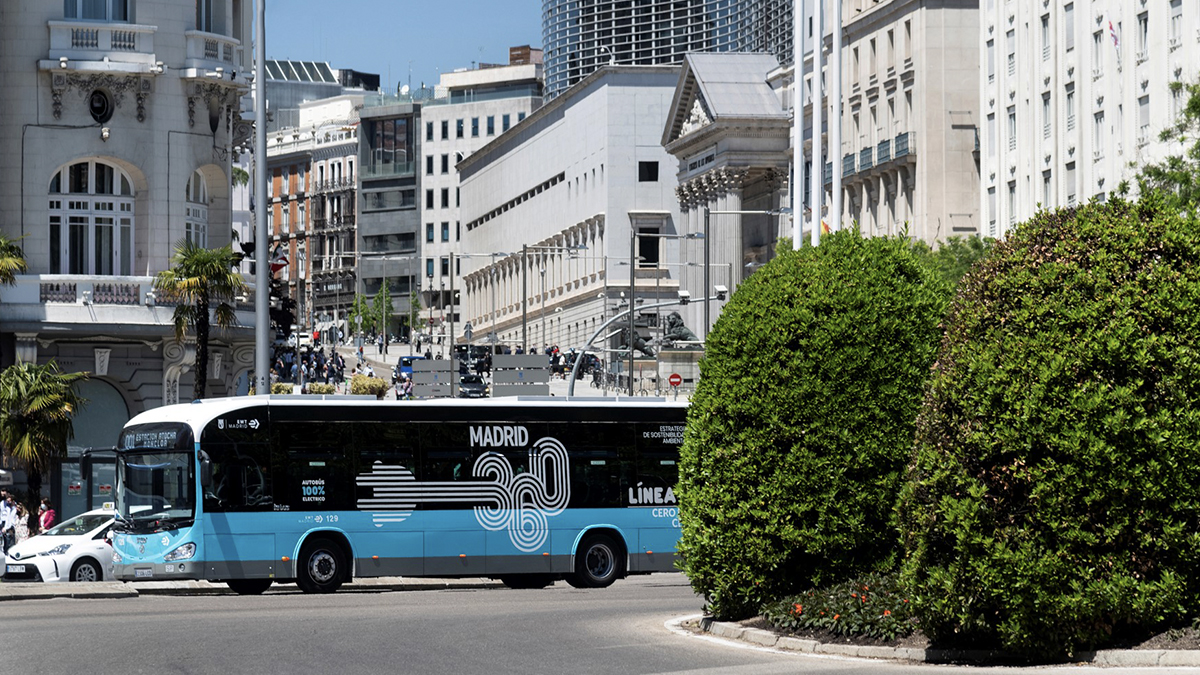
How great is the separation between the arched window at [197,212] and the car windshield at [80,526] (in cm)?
1272

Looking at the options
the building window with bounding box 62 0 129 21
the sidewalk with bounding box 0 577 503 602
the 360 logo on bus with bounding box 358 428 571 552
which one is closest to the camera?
the sidewalk with bounding box 0 577 503 602

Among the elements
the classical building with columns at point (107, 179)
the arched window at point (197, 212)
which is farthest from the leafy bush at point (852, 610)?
the arched window at point (197, 212)

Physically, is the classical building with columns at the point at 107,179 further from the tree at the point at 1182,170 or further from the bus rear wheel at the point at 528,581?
the tree at the point at 1182,170

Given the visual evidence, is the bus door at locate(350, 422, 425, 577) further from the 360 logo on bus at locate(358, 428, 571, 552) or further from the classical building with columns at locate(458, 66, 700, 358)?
the classical building with columns at locate(458, 66, 700, 358)

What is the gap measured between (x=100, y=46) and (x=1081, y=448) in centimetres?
3490

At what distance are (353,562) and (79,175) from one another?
63.1ft

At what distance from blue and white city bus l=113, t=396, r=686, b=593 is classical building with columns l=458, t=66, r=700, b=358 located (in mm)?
96763

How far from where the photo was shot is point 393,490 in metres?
31.7

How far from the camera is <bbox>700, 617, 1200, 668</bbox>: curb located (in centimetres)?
1545

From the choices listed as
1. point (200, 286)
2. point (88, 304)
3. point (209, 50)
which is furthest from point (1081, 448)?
point (209, 50)

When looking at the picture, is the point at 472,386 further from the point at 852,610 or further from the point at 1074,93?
the point at 852,610

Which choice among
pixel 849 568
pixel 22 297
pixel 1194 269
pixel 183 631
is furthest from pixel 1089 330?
pixel 22 297

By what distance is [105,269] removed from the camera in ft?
156

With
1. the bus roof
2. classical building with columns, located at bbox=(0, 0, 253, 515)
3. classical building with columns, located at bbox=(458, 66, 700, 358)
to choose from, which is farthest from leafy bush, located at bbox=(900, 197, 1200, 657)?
classical building with columns, located at bbox=(458, 66, 700, 358)
